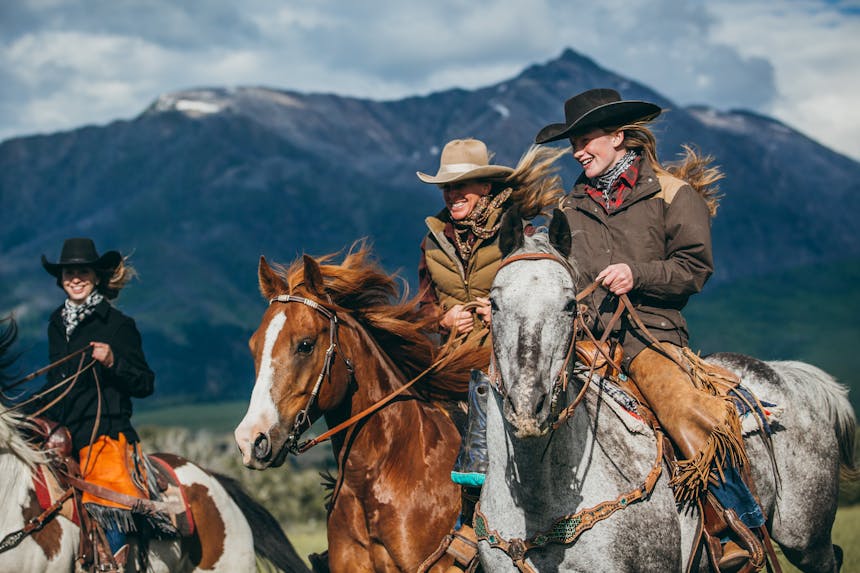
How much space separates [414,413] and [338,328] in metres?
0.84

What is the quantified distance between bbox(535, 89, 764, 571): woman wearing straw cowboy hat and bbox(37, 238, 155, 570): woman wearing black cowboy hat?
4.23 m

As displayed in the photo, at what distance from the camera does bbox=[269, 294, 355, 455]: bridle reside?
19.0 ft

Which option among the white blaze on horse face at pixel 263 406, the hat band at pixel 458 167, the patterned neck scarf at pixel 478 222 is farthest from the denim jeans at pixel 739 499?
the hat band at pixel 458 167

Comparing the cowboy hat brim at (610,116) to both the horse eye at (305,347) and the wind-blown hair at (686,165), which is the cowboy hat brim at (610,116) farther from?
the horse eye at (305,347)

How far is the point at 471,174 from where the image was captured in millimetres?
6734

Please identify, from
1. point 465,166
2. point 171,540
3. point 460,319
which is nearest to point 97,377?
point 171,540

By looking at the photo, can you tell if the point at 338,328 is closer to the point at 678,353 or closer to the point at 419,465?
the point at 419,465

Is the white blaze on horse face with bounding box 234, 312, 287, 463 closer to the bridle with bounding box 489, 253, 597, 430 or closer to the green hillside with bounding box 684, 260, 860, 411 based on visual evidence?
the bridle with bounding box 489, 253, 597, 430

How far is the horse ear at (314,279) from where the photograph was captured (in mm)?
6246

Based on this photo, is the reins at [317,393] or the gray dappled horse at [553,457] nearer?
the gray dappled horse at [553,457]

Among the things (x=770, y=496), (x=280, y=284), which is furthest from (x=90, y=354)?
(x=770, y=496)

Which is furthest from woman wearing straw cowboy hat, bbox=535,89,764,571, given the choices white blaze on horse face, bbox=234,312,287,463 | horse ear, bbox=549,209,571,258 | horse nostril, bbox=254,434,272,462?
horse nostril, bbox=254,434,272,462

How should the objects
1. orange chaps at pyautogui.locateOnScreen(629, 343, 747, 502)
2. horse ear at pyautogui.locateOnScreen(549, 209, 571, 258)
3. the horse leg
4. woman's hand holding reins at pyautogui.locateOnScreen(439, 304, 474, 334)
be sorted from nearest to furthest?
horse ear at pyautogui.locateOnScreen(549, 209, 571, 258)
orange chaps at pyautogui.locateOnScreen(629, 343, 747, 502)
woman's hand holding reins at pyautogui.locateOnScreen(439, 304, 474, 334)
the horse leg

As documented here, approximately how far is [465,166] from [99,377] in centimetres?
379
